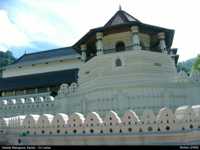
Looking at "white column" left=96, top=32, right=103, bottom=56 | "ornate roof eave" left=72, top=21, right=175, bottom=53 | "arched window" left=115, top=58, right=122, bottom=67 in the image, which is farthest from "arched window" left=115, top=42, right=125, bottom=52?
"arched window" left=115, top=58, right=122, bottom=67

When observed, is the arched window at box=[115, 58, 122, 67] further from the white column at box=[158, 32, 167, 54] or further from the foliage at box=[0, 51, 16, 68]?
the foliage at box=[0, 51, 16, 68]

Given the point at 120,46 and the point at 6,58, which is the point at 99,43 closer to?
the point at 120,46

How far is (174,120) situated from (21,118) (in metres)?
6.89

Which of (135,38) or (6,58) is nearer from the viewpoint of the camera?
(135,38)

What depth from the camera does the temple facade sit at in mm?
10172

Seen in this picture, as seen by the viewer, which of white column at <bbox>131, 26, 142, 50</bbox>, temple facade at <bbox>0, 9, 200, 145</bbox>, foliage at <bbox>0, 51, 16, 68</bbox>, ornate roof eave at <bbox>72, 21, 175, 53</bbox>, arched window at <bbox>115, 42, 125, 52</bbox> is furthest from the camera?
foliage at <bbox>0, 51, 16, 68</bbox>

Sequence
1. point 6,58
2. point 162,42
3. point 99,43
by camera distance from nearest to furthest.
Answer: point 99,43 < point 162,42 < point 6,58

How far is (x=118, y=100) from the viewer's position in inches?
578

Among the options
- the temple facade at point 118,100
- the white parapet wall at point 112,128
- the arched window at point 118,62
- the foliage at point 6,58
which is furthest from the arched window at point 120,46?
the foliage at point 6,58

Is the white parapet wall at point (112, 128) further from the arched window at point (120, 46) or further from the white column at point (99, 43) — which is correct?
the arched window at point (120, 46)

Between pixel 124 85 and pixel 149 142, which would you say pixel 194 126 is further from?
pixel 124 85

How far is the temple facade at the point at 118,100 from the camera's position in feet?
33.4

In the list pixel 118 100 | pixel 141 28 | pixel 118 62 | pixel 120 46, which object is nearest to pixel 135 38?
pixel 141 28

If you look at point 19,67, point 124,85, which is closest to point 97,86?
point 124,85
